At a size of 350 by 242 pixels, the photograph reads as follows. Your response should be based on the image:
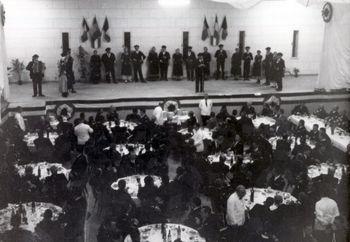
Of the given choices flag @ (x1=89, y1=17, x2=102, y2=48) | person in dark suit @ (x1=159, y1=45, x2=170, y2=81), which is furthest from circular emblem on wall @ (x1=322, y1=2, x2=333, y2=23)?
flag @ (x1=89, y1=17, x2=102, y2=48)

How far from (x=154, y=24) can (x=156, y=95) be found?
551cm

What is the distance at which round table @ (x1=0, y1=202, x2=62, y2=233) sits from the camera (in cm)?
944

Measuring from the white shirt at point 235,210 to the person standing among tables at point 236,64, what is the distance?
15640 mm

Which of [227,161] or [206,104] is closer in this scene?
[227,161]

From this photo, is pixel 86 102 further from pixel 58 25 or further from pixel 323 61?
pixel 323 61

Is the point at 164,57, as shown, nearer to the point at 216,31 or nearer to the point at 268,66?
the point at 216,31

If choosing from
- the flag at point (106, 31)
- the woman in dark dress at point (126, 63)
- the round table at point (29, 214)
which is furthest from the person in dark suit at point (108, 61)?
the round table at point (29, 214)

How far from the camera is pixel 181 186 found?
1056cm

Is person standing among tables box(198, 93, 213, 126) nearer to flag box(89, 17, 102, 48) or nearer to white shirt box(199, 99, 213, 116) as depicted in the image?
white shirt box(199, 99, 213, 116)

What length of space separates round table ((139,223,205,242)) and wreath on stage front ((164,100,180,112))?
910 cm

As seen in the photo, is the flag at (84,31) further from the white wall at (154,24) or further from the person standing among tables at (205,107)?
the person standing among tables at (205,107)

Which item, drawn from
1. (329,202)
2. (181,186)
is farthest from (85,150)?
(329,202)

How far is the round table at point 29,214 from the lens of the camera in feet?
31.0

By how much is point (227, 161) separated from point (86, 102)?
8.76 m
